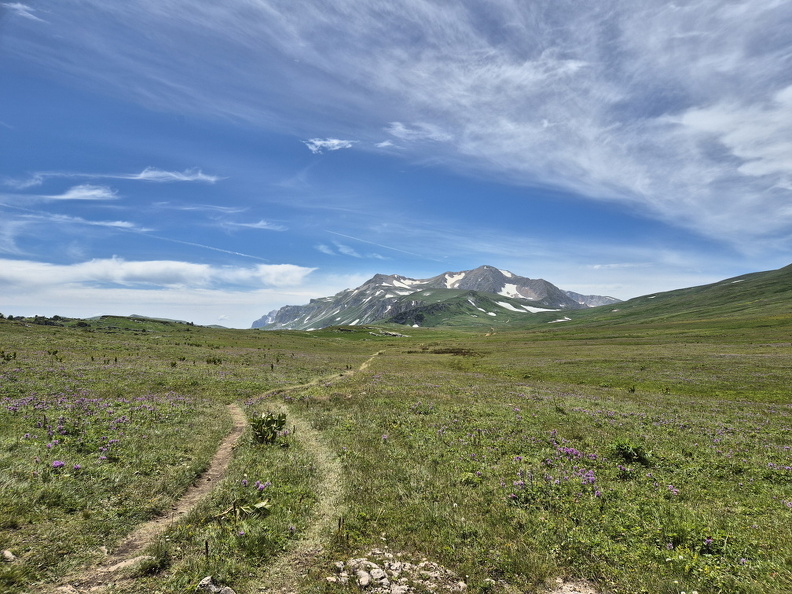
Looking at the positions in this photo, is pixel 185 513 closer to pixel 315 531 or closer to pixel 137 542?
pixel 137 542

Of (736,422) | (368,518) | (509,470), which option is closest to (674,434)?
(736,422)

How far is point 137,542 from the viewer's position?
9117 millimetres

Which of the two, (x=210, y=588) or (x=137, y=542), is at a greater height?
(x=210, y=588)

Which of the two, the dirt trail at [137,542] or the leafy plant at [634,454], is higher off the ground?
the dirt trail at [137,542]

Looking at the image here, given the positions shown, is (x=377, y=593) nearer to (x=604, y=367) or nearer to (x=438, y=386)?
(x=438, y=386)

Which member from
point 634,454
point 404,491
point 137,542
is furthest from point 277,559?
point 634,454

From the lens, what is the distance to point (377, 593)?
25.0ft

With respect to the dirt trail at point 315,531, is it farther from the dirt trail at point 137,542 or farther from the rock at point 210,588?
the dirt trail at point 137,542

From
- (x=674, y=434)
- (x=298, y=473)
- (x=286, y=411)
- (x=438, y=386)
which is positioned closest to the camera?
(x=298, y=473)

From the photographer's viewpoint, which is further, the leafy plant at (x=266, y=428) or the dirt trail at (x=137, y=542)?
the leafy plant at (x=266, y=428)

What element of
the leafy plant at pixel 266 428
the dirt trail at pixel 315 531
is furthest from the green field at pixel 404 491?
the leafy plant at pixel 266 428

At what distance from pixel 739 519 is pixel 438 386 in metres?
29.1

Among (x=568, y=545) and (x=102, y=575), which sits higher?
(x=102, y=575)

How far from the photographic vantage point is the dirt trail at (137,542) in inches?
288
